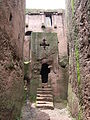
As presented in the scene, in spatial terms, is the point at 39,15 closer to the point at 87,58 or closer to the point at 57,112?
the point at 57,112

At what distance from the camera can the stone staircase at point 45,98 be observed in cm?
850

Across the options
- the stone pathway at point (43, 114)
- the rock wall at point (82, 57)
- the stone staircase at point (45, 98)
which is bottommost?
the stone staircase at point (45, 98)

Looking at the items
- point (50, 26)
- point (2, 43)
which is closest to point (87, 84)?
point (2, 43)

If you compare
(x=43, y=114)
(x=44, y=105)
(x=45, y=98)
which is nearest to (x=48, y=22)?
(x=45, y=98)

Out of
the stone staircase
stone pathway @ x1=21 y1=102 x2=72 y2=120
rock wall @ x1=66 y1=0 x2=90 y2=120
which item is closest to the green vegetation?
the stone staircase

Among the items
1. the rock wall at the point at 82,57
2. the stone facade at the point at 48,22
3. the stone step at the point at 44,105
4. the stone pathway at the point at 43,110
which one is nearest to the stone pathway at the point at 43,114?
the stone pathway at the point at 43,110

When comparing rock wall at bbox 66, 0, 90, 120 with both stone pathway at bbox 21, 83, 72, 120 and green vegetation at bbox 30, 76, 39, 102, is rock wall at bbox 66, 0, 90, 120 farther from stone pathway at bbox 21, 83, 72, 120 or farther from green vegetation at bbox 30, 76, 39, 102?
green vegetation at bbox 30, 76, 39, 102

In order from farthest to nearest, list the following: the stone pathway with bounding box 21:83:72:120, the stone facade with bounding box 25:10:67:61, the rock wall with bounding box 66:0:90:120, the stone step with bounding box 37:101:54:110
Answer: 1. the stone facade with bounding box 25:10:67:61
2. the stone step with bounding box 37:101:54:110
3. the stone pathway with bounding box 21:83:72:120
4. the rock wall with bounding box 66:0:90:120

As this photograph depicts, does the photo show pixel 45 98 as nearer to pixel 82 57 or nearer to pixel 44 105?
pixel 44 105

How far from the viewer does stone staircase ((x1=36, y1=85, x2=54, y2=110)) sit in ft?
27.9

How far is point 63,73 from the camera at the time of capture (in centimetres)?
1111

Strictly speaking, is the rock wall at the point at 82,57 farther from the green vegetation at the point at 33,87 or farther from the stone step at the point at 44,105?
the green vegetation at the point at 33,87

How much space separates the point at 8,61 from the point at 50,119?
12.1ft

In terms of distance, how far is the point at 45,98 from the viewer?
30.6 feet
